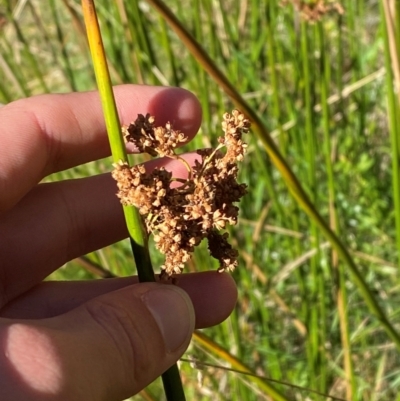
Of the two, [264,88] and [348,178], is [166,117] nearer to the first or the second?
[264,88]

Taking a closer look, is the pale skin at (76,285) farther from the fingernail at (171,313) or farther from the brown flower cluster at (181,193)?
the brown flower cluster at (181,193)

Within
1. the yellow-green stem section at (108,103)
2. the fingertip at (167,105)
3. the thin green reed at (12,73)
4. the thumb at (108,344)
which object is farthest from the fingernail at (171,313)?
the thin green reed at (12,73)

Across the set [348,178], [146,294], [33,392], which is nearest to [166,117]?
[146,294]

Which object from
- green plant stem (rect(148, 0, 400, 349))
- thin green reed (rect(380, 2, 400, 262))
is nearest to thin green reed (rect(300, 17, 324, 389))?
thin green reed (rect(380, 2, 400, 262))

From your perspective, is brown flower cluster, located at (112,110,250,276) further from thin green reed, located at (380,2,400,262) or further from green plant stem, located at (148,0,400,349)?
thin green reed, located at (380,2,400,262)

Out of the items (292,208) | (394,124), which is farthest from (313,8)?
(292,208)

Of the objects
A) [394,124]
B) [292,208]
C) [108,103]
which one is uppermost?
[108,103]

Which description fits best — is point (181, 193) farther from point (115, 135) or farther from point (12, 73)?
point (12, 73)
